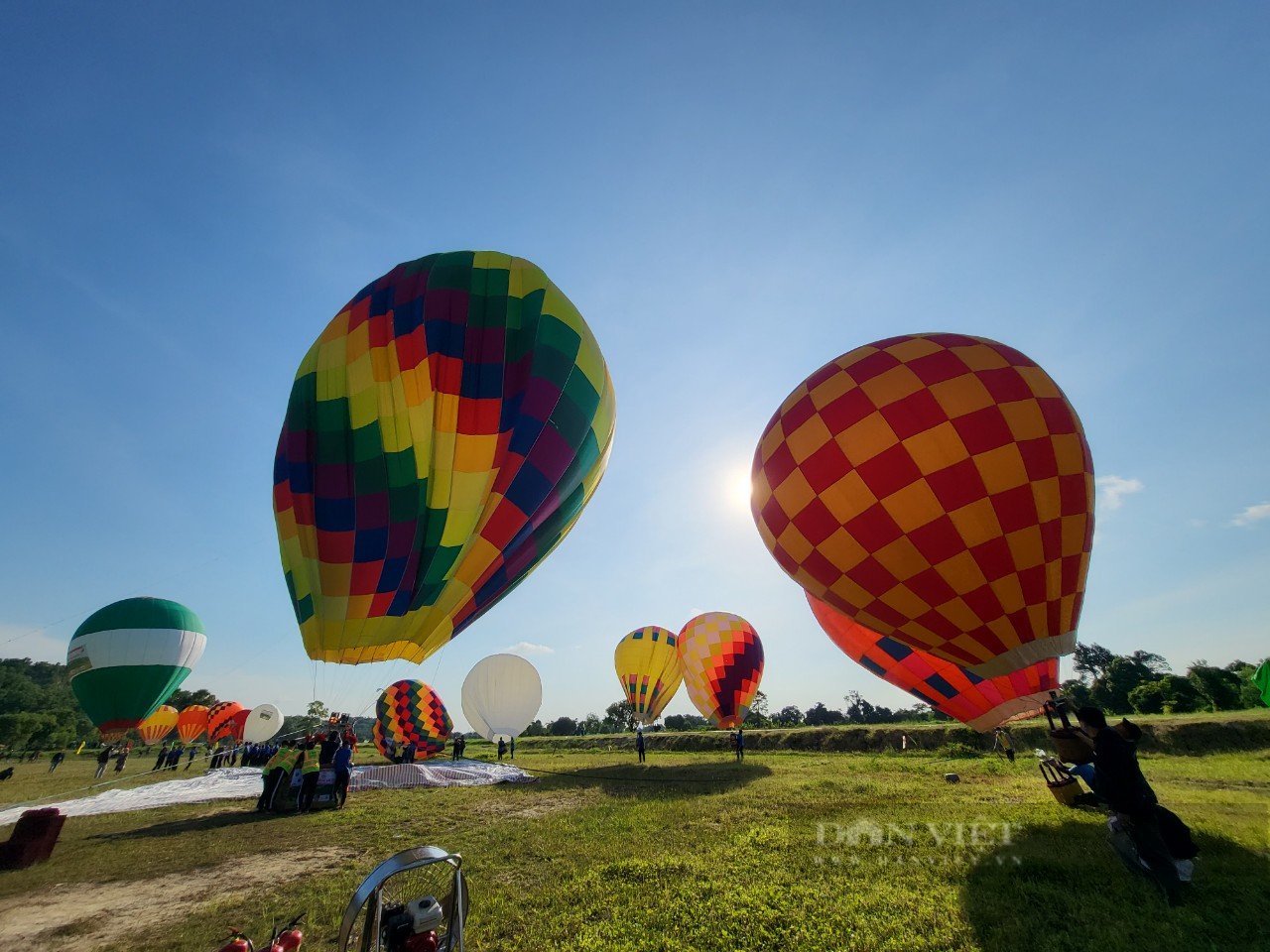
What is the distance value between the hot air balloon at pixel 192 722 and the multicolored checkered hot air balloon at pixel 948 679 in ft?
127

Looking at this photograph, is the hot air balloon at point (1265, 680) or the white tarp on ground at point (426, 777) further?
the white tarp on ground at point (426, 777)

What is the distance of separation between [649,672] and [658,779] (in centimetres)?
1084

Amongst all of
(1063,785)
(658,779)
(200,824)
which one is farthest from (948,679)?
(200,824)

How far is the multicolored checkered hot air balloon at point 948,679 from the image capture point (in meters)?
7.00

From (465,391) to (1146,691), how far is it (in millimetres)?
36734

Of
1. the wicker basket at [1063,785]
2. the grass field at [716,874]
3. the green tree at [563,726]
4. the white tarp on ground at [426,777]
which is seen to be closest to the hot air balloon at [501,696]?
the white tarp on ground at [426,777]

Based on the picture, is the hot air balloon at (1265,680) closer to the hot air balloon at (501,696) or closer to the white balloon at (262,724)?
the hot air balloon at (501,696)

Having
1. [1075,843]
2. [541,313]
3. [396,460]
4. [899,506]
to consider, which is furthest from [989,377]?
[396,460]

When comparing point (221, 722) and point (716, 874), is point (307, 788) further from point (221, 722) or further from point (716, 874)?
point (221, 722)

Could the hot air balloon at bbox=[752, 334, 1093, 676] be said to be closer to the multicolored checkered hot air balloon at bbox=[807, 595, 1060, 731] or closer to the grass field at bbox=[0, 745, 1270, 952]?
the multicolored checkered hot air balloon at bbox=[807, 595, 1060, 731]

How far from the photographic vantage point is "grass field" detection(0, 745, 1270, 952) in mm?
3791

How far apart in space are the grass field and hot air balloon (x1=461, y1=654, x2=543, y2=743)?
12.1 meters

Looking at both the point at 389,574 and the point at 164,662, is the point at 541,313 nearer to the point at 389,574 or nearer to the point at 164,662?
the point at 389,574

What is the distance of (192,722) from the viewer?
105ft
